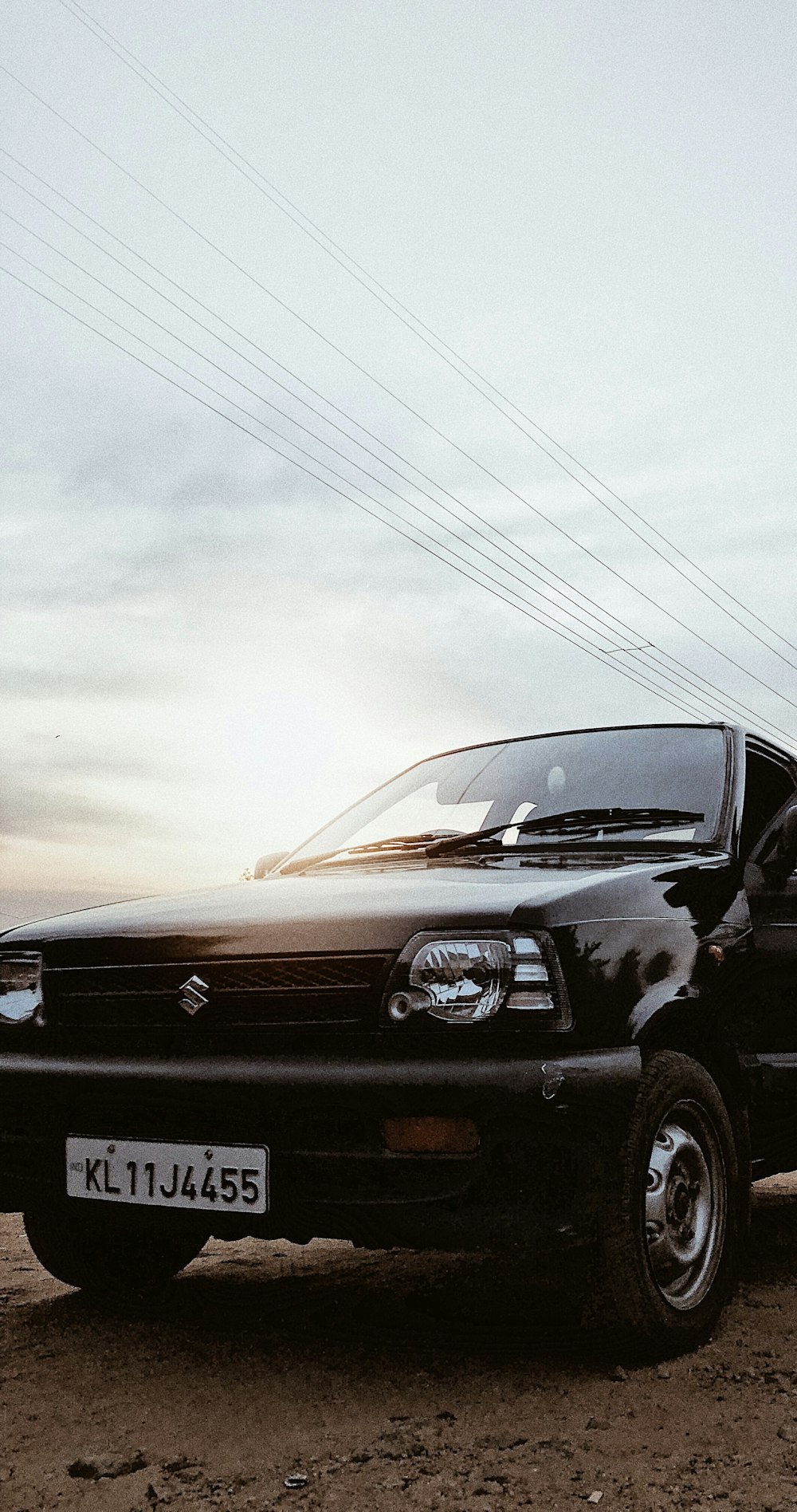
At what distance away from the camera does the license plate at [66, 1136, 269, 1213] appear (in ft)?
10.2

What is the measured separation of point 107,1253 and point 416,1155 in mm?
1536

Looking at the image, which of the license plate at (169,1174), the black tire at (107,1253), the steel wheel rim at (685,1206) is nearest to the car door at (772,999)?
the steel wheel rim at (685,1206)

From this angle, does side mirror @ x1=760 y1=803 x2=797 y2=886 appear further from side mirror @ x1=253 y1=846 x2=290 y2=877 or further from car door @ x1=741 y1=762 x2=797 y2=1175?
side mirror @ x1=253 y1=846 x2=290 y2=877

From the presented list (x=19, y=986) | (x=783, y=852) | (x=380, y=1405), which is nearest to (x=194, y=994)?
(x=19, y=986)

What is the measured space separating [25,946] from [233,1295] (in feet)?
4.46

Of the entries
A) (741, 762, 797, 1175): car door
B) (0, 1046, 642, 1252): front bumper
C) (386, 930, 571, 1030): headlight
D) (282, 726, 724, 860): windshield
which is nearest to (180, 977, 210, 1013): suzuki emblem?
(0, 1046, 642, 1252): front bumper

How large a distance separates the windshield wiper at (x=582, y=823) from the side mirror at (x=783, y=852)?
0.79 feet

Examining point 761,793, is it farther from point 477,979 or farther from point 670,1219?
point 477,979

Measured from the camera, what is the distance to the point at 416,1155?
9.88 ft

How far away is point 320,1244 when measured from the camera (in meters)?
5.08

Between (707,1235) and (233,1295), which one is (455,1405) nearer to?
(707,1235)

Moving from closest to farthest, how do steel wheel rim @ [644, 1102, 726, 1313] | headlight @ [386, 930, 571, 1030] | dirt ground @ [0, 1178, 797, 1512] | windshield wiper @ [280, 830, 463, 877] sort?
1. dirt ground @ [0, 1178, 797, 1512]
2. headlight @ [386, 930, 571, 1030]
3. steel wheel rim @ [644, 1102, 726, 1313]
4. windshield wiper @ [280, 830, 463, 877]

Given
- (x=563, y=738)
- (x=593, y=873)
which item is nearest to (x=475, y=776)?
(x=563, y=738)

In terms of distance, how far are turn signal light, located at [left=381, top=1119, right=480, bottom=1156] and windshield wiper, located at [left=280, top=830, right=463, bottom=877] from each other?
1514mm
